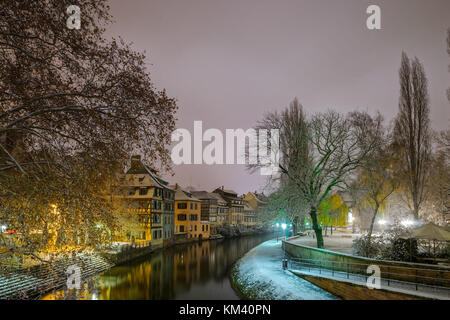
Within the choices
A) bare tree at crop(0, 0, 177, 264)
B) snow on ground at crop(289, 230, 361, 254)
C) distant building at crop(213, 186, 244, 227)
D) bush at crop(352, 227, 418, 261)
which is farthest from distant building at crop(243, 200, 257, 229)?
bare tree at crop(0, 0, 177, 264)

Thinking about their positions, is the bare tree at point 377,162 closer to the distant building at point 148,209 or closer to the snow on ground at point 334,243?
the snow on ground at point 334,243

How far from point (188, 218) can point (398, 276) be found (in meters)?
46.8

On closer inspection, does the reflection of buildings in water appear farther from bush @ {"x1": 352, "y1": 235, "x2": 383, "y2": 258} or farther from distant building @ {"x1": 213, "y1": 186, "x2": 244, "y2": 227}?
distant building @ {"x1": 213, "y1": 186, "x2": 244, "y2": 227}

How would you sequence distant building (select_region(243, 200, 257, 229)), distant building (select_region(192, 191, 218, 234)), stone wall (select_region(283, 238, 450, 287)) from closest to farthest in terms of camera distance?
1. stone wall (select_region(283, 238, 450, 287))
2. distant building (select_region(192, 191, 218, 234))
3. distant building (select_region(243, 200, 257, 229))

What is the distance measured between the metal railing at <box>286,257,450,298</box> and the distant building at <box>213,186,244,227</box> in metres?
63.7

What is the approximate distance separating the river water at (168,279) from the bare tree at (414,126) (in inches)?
775

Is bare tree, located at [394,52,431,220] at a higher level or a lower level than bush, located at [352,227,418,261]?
higher

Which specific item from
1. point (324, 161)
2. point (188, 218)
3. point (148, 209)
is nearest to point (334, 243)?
point (324, 161)

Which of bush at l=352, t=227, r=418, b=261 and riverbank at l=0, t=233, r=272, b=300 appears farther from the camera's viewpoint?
bush at l=352, t=227, r=418, b=261

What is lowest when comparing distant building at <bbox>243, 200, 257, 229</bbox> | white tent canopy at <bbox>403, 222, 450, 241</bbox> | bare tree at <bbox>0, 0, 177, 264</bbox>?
distant building at <bbox>243, 200, 257, 229</bbox>

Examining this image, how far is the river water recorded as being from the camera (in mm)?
22578

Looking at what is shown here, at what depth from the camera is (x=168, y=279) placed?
27750mm
